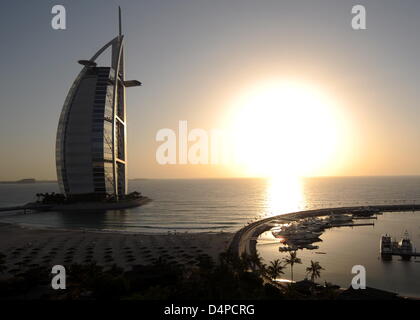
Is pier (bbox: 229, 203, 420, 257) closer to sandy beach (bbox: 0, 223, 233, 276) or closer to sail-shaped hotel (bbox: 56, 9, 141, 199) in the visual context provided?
sandy beach (bbox: 0, 223, 233, 276)

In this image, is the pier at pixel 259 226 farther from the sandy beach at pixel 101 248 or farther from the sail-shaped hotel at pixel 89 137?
the sail-shaped hotel at pixel 89 137

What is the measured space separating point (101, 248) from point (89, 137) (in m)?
81.6

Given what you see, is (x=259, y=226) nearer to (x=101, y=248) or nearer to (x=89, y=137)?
(x=101, y=248)

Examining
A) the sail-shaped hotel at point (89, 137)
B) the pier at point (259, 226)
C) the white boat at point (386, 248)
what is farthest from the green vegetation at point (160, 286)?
the sail-shaped hotel at point (89, 137)

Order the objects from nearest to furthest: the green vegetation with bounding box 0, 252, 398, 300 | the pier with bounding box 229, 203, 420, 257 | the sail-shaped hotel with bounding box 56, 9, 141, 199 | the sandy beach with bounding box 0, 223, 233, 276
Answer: the green vegetation with bounding box 0, 252, 398, 300, the sandy beach with bounding box 0, 223, 233, 276, the pier with bounding box 229, 203, 420, 257, the sail-shaped hotel with bounding box 56, 9, 141, 199

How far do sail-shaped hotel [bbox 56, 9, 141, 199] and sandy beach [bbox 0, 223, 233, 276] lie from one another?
5601cm

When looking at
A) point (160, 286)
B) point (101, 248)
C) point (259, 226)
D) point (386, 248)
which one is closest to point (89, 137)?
point (259, 226)

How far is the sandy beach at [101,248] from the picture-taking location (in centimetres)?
5347

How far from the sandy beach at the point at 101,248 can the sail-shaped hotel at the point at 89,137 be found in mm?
56012

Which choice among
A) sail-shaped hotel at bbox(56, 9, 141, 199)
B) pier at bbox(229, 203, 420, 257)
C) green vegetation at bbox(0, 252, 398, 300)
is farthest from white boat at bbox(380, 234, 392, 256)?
sail-shaped hotel at bbox(56, 9, 141, 199)

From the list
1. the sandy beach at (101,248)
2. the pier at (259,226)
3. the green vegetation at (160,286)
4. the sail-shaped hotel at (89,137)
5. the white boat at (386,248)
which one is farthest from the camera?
the sail-shaped hotel at (89,137)

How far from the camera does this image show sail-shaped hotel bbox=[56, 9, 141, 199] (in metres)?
136

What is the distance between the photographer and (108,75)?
468 ft

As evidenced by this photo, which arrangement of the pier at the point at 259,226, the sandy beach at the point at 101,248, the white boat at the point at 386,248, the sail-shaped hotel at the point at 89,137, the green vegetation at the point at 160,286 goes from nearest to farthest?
the green vegetation at the point at 160,286
the sandy beach at the point at 101,248
the pier at the point at 259,226
the white boat at the point at 386,248
the sail-shaped hotel at the point at 89,137
